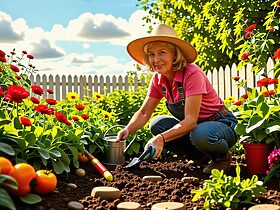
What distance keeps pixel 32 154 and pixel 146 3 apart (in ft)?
24.7

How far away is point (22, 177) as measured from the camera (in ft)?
8.57

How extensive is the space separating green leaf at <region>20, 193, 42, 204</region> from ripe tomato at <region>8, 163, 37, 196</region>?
25 mm

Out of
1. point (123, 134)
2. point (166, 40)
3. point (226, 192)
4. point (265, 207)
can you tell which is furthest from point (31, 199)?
point (166, 40)

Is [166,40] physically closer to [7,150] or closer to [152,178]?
[152,178]

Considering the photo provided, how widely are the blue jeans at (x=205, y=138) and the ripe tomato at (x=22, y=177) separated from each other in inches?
61.4

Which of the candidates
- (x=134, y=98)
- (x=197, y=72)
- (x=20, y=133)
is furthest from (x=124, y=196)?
(x=134, y=98)

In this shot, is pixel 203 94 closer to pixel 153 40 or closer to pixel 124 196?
pixel 153 40

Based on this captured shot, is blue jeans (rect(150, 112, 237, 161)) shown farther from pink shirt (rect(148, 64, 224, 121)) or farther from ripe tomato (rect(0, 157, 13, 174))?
ripe tomato (rect(0, 157, 13, 174))

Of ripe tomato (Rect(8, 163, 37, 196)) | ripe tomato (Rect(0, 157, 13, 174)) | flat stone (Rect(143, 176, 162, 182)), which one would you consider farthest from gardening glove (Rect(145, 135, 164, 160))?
ripe tomato (Rect(0, 157, 13, 174))

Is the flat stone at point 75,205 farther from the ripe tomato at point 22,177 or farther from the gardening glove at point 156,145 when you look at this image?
the gardening glove at point 156,145

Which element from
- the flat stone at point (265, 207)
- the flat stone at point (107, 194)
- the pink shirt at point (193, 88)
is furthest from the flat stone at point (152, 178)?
the flat stone at point (265, 207)

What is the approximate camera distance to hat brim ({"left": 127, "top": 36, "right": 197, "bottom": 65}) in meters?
3.88

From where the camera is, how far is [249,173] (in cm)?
400

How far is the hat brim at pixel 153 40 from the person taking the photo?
3.88m
